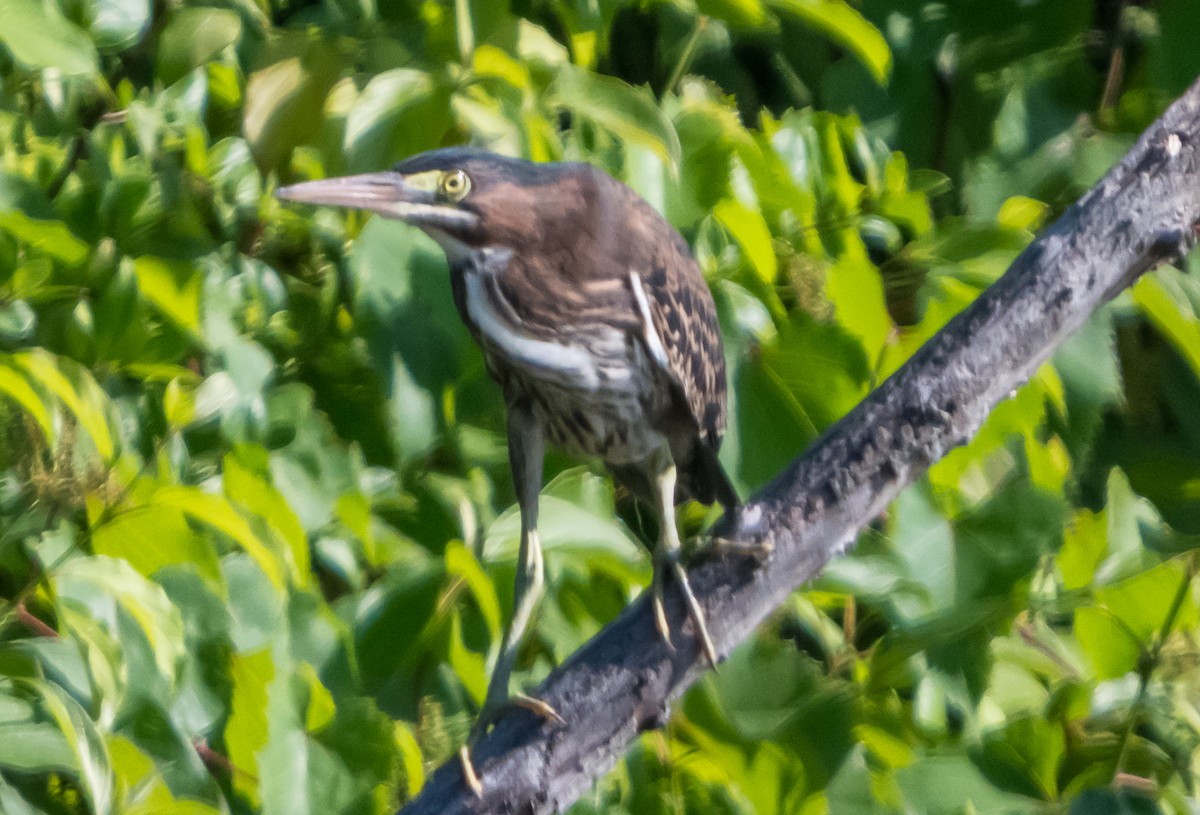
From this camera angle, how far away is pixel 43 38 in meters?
1.38

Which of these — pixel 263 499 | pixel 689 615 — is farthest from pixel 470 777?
pixel 263 499

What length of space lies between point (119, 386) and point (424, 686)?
464 millimetres

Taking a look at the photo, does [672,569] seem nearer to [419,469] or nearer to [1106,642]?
[419,469]

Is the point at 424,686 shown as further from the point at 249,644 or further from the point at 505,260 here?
the point at 505,260

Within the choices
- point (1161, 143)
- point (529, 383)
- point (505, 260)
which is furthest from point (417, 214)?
point (1161, 143)

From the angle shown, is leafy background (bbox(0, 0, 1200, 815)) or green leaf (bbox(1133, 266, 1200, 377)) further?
green leaf (bbox(1133, 266, 1200, 377))

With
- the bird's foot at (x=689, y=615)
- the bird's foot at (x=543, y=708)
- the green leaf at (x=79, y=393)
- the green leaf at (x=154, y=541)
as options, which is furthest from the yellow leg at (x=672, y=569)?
the green leaf at (x=79, y=393)

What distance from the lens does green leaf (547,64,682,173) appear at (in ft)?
4.57

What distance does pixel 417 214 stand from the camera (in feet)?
3.81

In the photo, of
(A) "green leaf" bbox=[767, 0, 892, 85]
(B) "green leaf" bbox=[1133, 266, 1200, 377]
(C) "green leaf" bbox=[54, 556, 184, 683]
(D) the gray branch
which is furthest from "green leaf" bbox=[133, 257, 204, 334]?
(B) "green leaf" bbox=[1133, 266, 1200, 377]

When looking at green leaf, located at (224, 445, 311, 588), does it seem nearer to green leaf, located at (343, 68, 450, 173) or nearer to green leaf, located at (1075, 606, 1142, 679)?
green leaf, located at (343, 68, 450, 173)

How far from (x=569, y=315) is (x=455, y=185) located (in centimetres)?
15

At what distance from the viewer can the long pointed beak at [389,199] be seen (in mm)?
1089

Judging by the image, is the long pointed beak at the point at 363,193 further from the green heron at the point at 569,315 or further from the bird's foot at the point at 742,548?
the bird's foot at the point at 742,548
